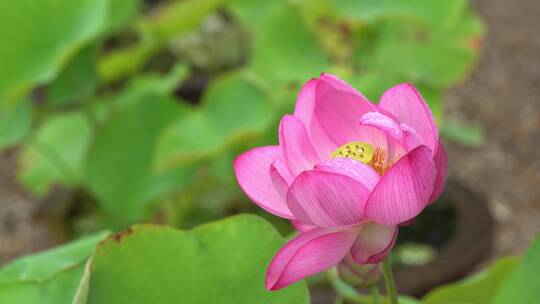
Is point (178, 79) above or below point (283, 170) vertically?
below

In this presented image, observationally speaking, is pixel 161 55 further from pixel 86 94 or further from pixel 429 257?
pixel 429 257

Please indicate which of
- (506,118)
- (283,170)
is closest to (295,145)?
(283,170)

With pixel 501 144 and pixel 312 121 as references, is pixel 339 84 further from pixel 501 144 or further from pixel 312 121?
pixel 501 144

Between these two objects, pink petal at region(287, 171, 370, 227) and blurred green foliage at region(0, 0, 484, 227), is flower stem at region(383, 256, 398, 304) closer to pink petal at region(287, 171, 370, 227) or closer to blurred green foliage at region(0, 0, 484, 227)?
pink petal at region(287, 171, 370, 227)

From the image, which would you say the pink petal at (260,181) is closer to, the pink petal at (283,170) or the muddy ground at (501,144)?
the pink petal at (283,170)

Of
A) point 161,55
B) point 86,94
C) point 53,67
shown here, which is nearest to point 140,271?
point 53,67
